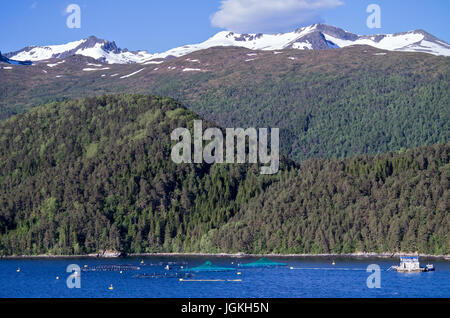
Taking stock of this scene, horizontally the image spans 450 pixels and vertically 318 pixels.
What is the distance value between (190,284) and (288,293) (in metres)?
30.0

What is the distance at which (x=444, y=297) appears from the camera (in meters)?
158

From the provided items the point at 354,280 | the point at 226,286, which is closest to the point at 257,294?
the point at 226,286
